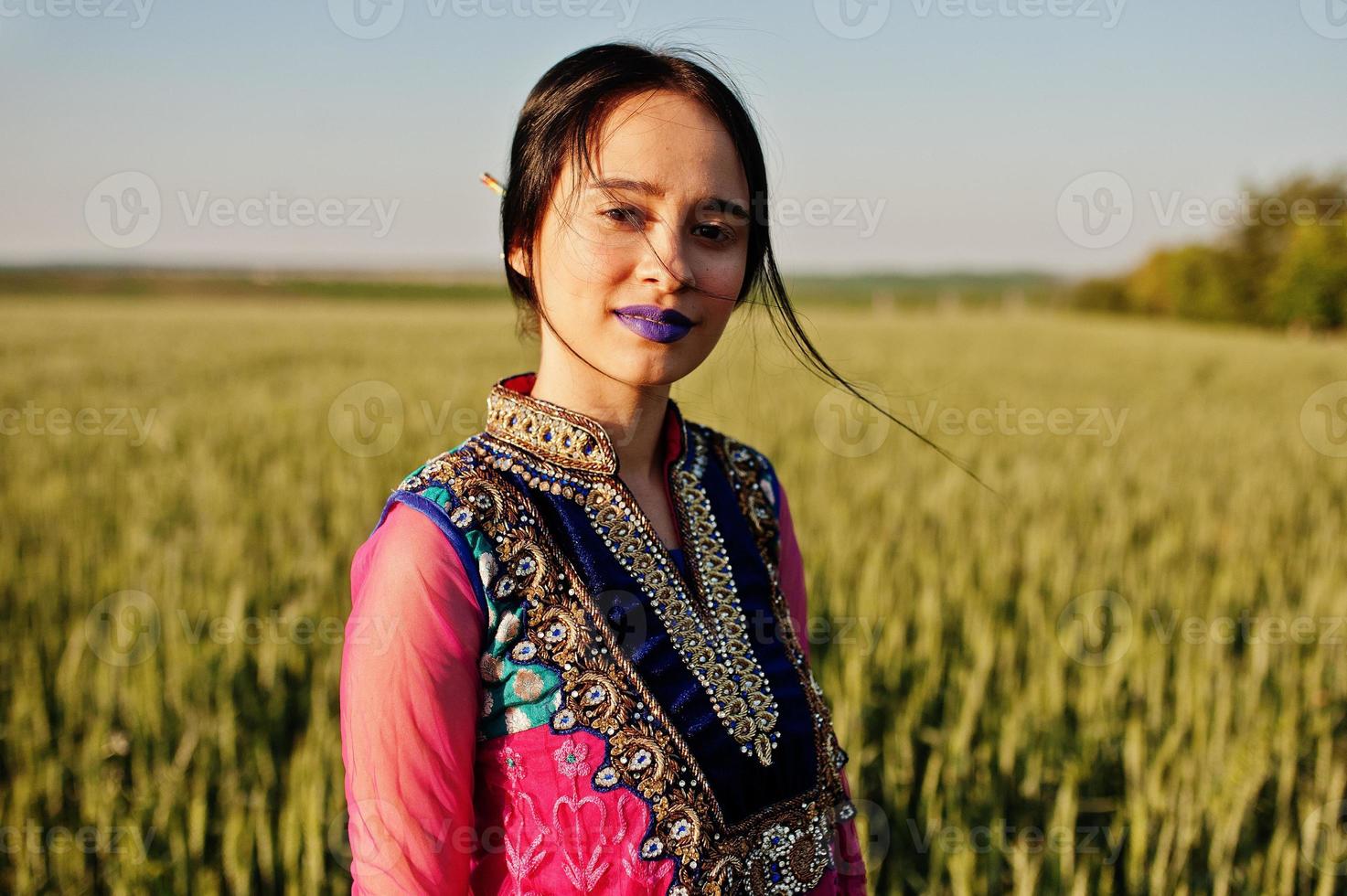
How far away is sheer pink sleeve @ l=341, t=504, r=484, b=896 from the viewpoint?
80 cm

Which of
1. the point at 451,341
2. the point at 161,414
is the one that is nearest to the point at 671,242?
the point at 161,414

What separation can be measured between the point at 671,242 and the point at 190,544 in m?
3.24

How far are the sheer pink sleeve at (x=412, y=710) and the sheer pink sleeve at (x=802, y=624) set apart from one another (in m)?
0.43

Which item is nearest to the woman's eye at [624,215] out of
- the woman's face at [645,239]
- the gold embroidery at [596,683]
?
the woman's face at [645,239]

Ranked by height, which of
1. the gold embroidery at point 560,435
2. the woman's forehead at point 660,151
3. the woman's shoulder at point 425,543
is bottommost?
the woman's shoulder at point 425,543

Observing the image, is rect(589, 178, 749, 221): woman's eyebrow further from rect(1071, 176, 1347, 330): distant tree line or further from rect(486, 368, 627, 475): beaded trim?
rect(1071, 176, 1347, 330): distant tree line

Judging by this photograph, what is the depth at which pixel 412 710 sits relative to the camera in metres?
0.81

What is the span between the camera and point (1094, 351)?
1577 cm

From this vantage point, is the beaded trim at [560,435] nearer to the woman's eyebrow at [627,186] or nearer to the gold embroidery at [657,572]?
the gold embroidery at [657,572]

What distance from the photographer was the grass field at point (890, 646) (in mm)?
1972

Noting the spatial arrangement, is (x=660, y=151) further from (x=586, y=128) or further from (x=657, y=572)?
(x=657, y=572)

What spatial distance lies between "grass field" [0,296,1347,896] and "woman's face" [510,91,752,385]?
23 cm

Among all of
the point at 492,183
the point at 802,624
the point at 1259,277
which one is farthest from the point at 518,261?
the point at 1259,277

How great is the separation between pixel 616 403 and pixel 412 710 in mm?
351
